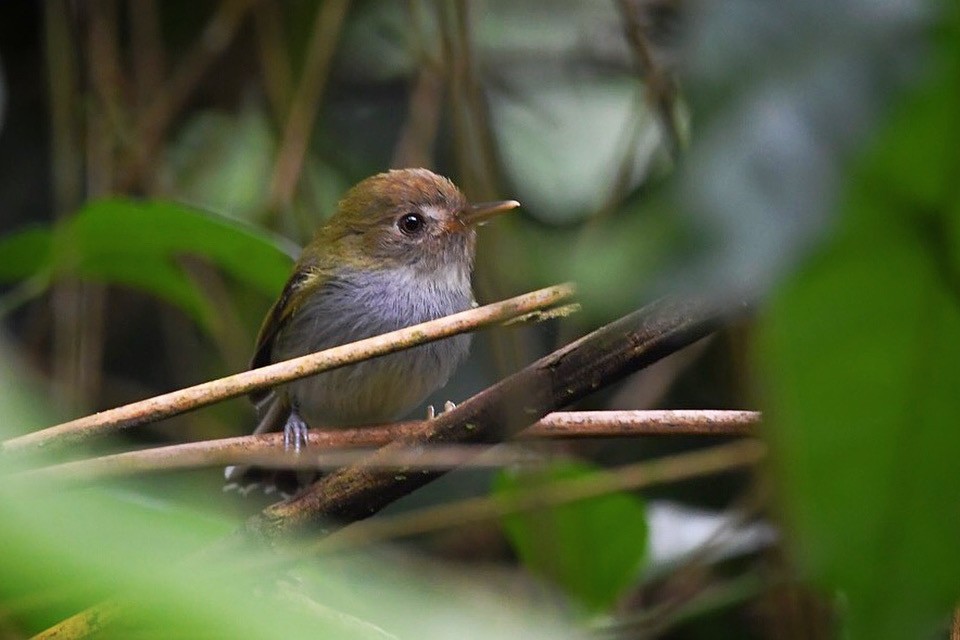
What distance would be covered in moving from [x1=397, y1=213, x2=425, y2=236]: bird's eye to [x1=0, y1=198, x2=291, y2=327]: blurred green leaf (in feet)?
2.68

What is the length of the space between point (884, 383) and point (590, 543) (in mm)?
1572

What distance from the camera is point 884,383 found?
1.01 m

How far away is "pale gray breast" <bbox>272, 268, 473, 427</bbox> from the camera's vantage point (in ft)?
10.8

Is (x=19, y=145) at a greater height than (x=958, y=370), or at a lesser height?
greater

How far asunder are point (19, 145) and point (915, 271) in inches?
162

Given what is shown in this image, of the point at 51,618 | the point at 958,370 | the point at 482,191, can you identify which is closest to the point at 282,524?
the point at 51,618

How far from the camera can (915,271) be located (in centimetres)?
92

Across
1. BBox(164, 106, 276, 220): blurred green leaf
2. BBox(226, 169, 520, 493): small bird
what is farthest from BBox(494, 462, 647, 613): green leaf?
BBox(164, 106, 276, 220): blurred green leaf

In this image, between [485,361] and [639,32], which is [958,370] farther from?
[485,361]

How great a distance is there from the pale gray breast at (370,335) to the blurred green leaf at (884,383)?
228cm

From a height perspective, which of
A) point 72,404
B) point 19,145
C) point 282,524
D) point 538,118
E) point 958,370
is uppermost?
point 19,145

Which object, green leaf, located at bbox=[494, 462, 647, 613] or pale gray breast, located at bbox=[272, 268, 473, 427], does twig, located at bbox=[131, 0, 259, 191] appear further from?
green leaf, located at bbox=[494, 462, 647, 613]

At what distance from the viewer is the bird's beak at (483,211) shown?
3.05 metres

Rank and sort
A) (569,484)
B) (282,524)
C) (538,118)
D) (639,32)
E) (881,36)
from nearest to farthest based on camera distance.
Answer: (881,36), (282,524), (569,484), (639,32), (538,118)
